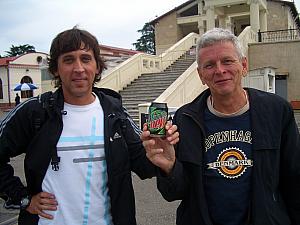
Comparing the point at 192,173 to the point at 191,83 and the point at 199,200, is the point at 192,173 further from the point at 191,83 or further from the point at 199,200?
the point at 191,83

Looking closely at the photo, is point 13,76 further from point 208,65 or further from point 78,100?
point 208,65

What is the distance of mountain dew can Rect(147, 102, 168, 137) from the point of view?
76.4 inches

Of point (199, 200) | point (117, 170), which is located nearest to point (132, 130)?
point (117, 170)

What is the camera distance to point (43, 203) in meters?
2.18

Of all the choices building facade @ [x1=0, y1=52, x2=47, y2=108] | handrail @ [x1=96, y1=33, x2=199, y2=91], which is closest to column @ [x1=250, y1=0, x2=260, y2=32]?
handrail @ [x1=96, y1=33, x2=199, y2=91]

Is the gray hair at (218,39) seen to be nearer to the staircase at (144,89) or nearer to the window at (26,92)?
the staircase at (144,89)

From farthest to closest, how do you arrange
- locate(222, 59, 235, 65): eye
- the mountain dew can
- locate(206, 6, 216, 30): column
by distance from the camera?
locate(206, 6, 216, 30): column
locate(222, 59, 235, 65): eye
the mountain dew can

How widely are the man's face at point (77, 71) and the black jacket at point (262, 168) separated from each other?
68 centimetres

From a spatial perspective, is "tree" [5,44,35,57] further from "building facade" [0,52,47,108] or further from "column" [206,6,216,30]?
"column" [206,6,216,30]

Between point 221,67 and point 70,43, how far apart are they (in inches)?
37.9

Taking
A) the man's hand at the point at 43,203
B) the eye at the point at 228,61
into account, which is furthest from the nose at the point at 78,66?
the eye at the point at 228,61

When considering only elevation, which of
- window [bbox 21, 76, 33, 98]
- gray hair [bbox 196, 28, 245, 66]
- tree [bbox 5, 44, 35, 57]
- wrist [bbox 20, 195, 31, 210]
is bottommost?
wrist [bbox 20, 195, 31, 210]

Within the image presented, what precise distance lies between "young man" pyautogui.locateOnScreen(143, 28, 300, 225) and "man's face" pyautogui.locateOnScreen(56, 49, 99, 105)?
61 cm

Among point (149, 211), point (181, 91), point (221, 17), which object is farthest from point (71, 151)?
point (221, 17)
